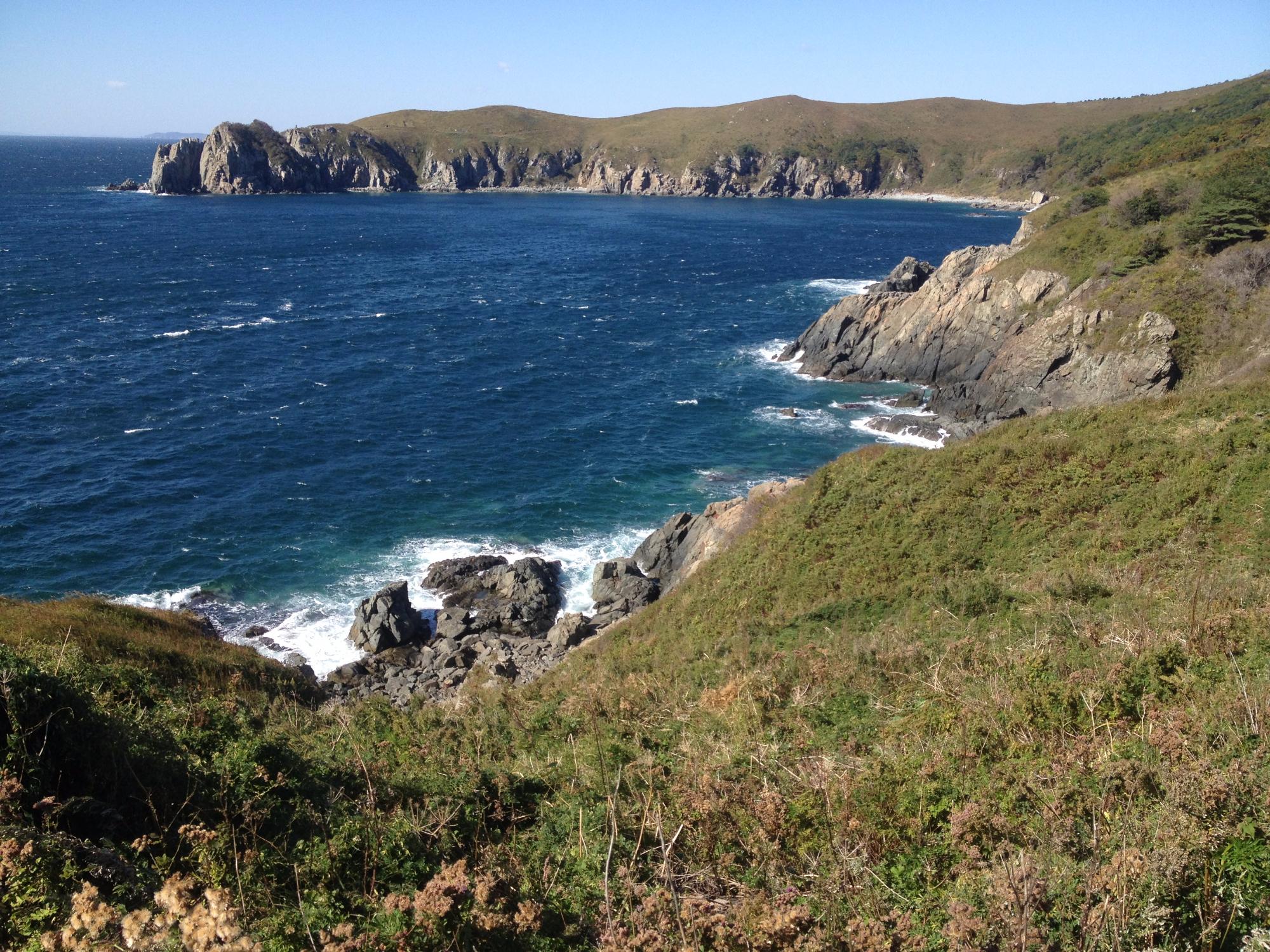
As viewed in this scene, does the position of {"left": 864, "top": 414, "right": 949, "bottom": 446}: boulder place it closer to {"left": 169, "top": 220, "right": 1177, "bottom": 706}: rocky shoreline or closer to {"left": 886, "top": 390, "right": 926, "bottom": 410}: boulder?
{"left": 169, "top": 220, "right": 1177, "bottom": 706}: rocky shoreline

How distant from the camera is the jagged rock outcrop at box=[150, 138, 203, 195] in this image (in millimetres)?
171625

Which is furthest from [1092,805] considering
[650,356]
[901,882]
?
[650,356]

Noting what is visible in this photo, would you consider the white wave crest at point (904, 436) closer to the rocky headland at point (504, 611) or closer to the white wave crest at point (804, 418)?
the white wave crest at point (804, 418)

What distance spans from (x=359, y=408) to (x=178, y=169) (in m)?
161

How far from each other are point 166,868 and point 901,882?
6.05m

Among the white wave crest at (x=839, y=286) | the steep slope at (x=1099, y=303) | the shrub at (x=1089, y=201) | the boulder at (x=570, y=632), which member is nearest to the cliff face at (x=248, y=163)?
the white wave crest at (x=839, y=286)

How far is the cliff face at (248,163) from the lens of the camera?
173750 millimetres

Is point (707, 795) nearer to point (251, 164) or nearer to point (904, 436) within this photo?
point (904, 436)

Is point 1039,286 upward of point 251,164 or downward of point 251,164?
downward

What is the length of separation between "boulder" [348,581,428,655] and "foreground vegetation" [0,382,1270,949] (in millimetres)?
14589

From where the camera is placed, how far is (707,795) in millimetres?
7855

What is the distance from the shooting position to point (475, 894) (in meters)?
5.66

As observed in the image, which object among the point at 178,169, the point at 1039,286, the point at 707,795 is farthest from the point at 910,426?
the point at 178,169

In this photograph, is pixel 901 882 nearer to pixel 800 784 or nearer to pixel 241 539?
pixel 800 784
